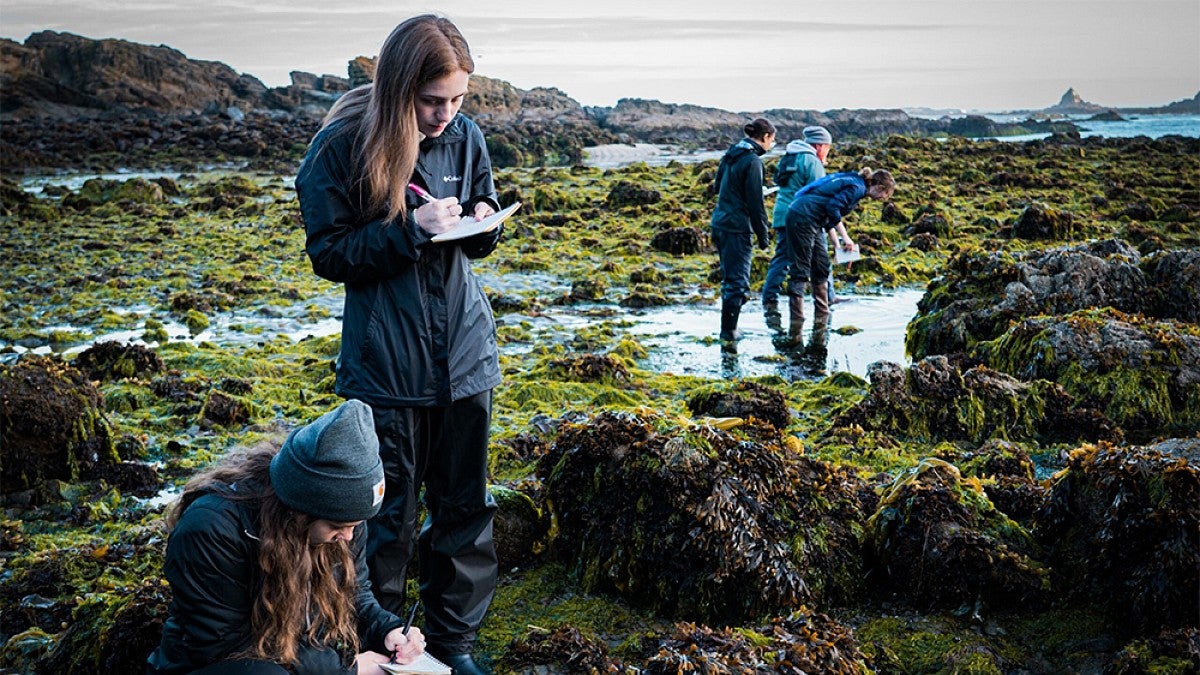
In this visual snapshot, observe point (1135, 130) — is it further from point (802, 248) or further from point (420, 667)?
point (420, 667)

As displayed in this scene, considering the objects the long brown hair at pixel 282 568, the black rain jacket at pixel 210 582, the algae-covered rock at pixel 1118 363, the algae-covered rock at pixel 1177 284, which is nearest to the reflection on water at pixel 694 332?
the algae-covered rock at pixel 1118 363

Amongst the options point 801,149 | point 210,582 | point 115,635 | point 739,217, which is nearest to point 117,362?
point 115,635

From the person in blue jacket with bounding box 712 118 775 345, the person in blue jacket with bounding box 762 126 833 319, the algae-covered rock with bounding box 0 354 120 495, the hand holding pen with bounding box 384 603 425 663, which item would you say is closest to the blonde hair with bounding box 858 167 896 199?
the person in blue jacket with bounding box 712 118 775 345

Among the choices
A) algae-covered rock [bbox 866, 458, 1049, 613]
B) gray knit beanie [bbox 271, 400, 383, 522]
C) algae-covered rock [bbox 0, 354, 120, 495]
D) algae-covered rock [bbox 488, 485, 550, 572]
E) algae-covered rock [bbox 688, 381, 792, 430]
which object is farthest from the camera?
algae-covered rock [bbox 688, 381, 792, 430]

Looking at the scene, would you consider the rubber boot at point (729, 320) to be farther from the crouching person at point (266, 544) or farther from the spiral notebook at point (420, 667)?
the crouching person at point (266, 544)

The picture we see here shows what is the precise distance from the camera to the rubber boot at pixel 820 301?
10.6 meters

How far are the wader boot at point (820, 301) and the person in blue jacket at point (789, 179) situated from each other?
0.40 m

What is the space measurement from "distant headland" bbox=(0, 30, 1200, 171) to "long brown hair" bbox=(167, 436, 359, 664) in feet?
123

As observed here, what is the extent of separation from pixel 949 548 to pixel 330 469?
99.8 inches

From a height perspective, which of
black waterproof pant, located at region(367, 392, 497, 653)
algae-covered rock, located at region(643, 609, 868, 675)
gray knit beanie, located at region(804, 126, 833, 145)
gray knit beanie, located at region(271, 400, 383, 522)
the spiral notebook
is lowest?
algae-covered rock, located at region(643, 609, 868, 675)

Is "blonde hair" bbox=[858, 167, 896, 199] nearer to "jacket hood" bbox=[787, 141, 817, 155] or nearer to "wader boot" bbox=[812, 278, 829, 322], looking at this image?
"wader boot" bbox=[812, 278, 829, 322]

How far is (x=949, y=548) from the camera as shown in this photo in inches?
163

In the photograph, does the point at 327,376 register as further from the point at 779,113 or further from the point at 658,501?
the point at 779,113

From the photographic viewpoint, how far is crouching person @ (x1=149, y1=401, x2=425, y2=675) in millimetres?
2934
